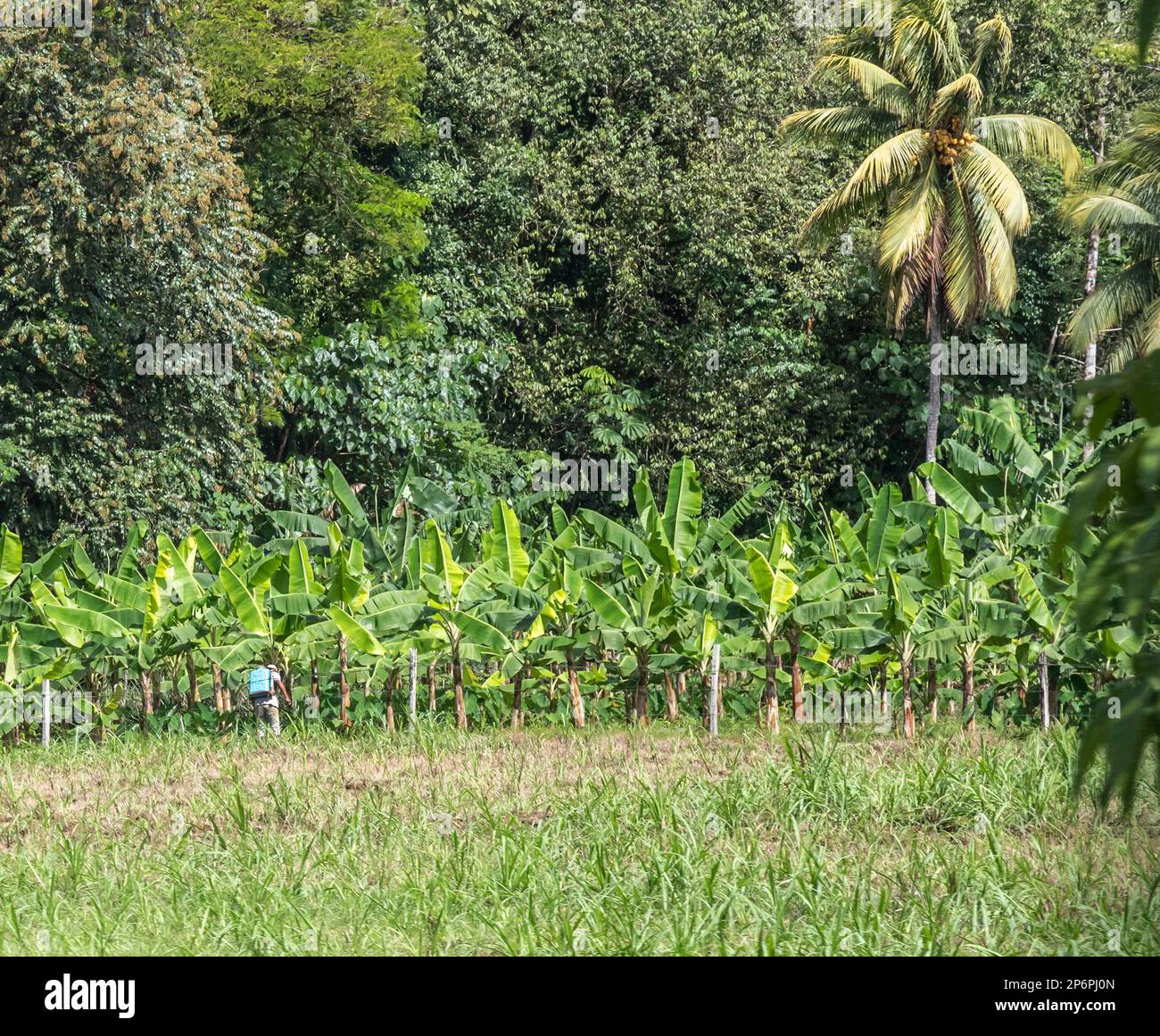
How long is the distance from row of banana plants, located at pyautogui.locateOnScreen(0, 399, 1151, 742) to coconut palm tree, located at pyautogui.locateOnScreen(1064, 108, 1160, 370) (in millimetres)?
9692

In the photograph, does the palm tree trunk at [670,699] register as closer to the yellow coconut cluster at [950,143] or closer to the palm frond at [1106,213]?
the palm frond at [1106,213]

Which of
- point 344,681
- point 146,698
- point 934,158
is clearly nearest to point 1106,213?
point 934,158

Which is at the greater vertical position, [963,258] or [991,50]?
[991,50]

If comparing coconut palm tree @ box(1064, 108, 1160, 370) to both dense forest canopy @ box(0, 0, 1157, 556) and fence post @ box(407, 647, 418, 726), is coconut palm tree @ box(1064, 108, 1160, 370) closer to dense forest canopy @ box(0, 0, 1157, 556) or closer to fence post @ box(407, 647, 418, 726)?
dense forest canopy @ box(0, 0, 1157, 556)

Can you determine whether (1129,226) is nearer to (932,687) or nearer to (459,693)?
(932,687)

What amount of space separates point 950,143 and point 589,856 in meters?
20.2

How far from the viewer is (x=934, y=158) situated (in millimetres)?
24406

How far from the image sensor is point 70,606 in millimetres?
12852

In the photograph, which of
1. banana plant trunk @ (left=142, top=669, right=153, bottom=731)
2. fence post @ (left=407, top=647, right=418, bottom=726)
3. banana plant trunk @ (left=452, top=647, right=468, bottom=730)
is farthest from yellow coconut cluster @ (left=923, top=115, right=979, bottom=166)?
banana plant trunk @ (left=142, top=669, right=153, bottom=731)

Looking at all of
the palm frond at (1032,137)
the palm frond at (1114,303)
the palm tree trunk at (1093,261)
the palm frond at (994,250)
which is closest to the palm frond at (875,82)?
the palm frond at (1032,137)

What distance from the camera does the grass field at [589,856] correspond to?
231 inches

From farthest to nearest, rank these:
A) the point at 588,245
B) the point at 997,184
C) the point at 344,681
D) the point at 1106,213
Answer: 1. the point at 588,245
2. the point at 997,184
3. the point at 1106,213
4. the point at 344,681

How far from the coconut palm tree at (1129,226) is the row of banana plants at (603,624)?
31.8ft

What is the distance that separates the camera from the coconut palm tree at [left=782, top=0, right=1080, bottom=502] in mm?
23484
